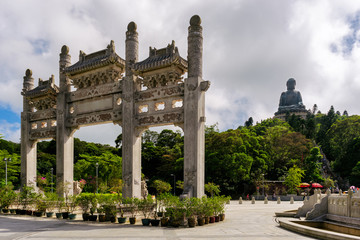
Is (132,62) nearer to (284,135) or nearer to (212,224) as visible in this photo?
(212,224)

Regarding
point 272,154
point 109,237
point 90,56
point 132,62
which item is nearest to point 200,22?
point 132,62

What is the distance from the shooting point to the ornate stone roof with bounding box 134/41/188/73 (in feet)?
56.0

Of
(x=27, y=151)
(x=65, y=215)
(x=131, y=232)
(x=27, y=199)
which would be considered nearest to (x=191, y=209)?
(x=131, y=232)

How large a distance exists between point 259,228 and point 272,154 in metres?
42.6

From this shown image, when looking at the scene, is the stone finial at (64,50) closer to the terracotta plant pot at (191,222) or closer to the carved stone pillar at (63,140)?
the carved stone pillar at (63,140)

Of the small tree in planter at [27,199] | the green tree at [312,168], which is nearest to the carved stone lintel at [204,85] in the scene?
the small tree in planter at [27,199]

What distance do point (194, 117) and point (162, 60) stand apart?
3.68 m

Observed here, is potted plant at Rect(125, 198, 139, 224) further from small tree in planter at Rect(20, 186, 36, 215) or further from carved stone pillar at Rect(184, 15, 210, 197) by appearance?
small tree in planter at Rect(20, 186, 36, 215)

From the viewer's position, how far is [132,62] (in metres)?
18.5

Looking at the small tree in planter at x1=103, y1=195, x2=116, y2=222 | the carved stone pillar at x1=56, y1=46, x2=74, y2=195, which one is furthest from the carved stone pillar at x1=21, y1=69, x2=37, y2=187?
the small tree in planter at x1=103, y1=195, x2=116, y2=222

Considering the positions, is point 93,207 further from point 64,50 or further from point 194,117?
point 64,50

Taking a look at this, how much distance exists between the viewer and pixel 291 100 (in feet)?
369

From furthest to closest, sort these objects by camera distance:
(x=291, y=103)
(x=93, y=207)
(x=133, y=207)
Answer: (x=291, y=103)
(x=93, y=207)
(x=133, y=207)

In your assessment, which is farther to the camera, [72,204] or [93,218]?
[72,204]
